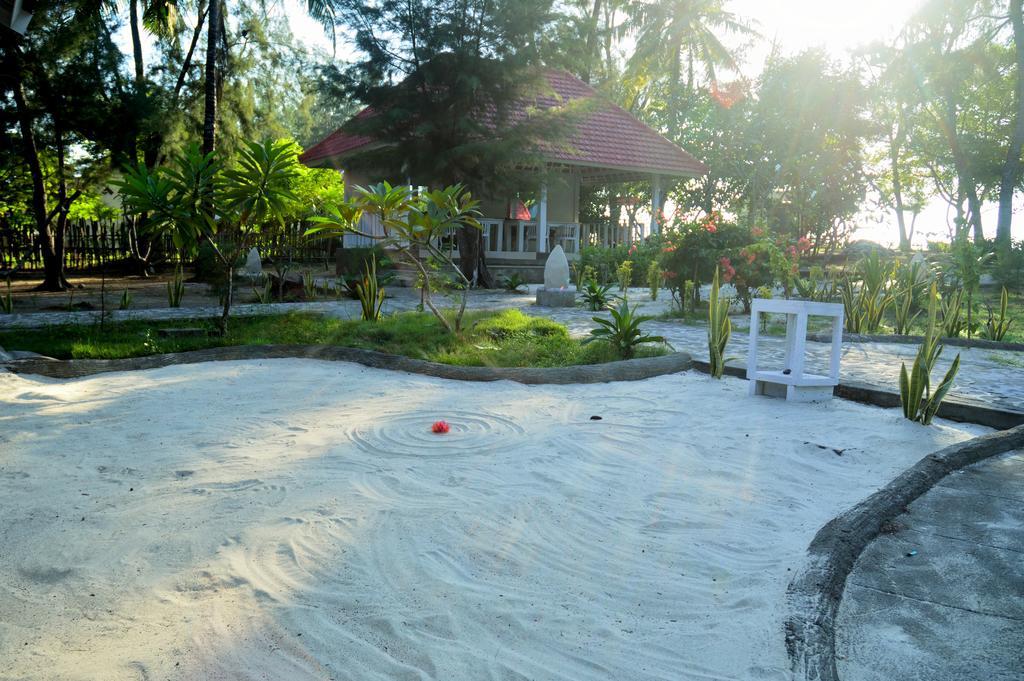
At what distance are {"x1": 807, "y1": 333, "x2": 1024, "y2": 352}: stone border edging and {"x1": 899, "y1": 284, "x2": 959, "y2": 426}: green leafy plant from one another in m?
4.16

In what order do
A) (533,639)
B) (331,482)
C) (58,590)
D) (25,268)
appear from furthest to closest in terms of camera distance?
(25,268)
(331,482)
(58,590)
(533,639)

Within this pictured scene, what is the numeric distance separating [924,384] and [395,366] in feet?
14.7

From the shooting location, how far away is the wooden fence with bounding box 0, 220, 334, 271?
19344 mm

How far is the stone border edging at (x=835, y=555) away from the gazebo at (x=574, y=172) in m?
15.8

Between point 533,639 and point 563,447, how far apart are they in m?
2.13

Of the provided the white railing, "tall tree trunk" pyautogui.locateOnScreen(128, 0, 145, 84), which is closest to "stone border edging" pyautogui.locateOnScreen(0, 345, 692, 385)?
the white railing

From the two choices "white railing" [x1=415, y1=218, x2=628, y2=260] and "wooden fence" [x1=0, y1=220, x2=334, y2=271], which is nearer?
"wooden fence" [x1=0, y1=220, x2=334, y2=271]

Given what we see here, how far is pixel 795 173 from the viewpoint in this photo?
28.7 meters

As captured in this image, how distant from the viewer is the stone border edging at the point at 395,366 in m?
6.64

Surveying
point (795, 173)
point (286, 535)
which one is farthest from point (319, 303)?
point (795, 173)

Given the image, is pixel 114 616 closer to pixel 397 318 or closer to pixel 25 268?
pixel 397 318

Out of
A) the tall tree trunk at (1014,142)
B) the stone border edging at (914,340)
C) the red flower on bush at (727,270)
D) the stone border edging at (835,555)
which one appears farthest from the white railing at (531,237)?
the stone border edging at (835,555)

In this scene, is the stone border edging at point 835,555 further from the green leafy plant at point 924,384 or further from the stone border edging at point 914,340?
the stone border edging at point 914,340

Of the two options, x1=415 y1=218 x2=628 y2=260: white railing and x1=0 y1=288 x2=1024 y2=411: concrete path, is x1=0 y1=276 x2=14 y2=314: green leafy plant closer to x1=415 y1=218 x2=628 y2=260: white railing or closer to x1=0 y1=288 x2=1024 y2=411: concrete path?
x1=0 y1=288 x2=1024 y2=411: concrete path
